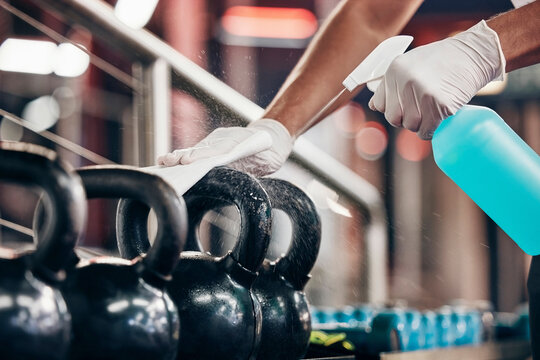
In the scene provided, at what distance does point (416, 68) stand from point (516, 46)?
0.70ft

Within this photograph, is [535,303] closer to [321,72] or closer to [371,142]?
[321,72]

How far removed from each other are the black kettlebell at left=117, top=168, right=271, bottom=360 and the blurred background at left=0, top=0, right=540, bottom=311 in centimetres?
79

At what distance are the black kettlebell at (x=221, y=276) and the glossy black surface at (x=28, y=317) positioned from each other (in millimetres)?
212

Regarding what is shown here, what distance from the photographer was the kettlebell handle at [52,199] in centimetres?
62

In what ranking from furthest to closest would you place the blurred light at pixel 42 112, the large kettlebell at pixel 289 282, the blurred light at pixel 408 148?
the blurred light at pixel 408 148, the blurred light at pixel 42 112, the large kettlebell at pixel 289 282

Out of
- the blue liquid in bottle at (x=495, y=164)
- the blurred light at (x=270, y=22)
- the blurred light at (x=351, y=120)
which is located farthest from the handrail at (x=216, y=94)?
the blurred light at (x=351, y=120)

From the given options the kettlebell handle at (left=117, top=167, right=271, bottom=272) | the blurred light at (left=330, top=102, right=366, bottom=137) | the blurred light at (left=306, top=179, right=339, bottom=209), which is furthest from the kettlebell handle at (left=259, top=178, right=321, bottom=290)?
the blurred light at (left=330, top=102, right=366, bottom=137)

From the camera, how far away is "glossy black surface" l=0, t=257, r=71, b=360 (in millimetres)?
585

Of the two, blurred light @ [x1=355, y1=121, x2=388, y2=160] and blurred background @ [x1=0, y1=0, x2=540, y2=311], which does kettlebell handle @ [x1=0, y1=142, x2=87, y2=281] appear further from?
blurred light @ [x1=355, y1=121, x2=388, y2=160]

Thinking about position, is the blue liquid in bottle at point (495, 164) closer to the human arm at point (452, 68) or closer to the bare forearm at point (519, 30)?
the human arm at point (452, 68)

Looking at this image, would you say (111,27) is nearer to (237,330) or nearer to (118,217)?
(118,217)

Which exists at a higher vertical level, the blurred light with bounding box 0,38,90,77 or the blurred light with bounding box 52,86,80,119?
the blurred light with bounding box 0,38,90,77

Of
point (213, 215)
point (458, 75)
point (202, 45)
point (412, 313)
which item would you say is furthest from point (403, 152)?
point (458, 75)

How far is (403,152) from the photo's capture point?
8.25 meters
